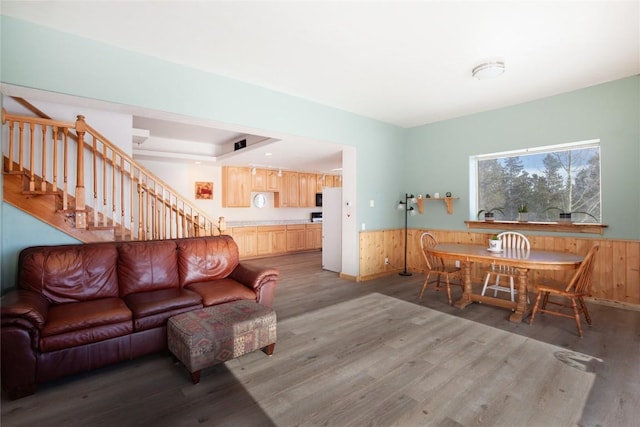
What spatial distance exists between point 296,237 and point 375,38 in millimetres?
6466

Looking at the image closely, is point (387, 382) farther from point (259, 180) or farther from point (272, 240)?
point (259, 180)

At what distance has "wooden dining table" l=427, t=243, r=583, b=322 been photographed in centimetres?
311

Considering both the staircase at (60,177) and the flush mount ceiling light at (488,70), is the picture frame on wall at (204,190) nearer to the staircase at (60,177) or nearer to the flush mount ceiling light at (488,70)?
the staircase at (60,177)

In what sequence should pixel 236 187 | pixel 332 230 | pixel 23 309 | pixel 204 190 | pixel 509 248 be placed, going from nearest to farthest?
1. pixel 23 309
2. pixel 509 248
3. pixel 332 230
4. pixel 204 190
5. pixel 236 187

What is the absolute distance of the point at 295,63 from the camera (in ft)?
10.8

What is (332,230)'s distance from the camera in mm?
6125

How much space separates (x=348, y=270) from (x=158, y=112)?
3.84 metres

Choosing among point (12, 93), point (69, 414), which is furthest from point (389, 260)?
point (12, 93)

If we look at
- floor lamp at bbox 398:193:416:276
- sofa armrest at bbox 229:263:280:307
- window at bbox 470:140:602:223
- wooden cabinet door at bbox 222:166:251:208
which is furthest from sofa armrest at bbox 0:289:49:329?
window at bbox 470:140:602:223

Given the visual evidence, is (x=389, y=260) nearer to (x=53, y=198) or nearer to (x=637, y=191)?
(x=637, y=191)

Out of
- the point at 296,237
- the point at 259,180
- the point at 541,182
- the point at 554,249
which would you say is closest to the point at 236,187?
the point at 259,180

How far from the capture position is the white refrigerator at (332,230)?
5.95m

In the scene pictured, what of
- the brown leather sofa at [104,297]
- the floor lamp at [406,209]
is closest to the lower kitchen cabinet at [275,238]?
the floor lamp at [406,209]

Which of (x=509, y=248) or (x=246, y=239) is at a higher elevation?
(x=509, y=248)
